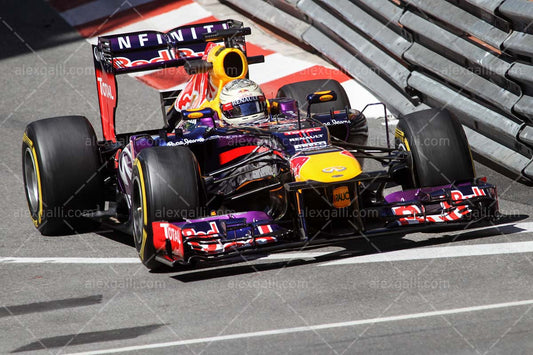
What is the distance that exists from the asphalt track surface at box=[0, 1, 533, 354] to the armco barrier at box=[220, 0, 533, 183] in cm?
62

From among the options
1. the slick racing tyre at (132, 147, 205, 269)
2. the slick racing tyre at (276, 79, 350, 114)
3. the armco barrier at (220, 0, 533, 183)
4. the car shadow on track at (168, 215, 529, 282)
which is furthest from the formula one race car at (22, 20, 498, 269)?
the armco barrier at (220, 0, 533, 183)

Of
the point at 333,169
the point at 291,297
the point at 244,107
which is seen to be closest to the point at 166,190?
the point at 333,169

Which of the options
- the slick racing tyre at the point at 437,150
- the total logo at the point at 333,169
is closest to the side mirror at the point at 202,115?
the total logo at the point at 333,169

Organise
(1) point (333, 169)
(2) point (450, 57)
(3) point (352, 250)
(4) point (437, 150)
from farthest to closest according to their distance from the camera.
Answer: (2) point (450, 57), (4) point (437, 150), (3) point (352, 250), (1) point (333, 169)

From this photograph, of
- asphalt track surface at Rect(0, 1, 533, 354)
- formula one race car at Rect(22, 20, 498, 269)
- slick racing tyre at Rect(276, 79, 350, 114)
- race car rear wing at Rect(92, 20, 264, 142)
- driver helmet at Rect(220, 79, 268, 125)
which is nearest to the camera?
asphalt track surface at Rect(0, 1, 533, 354)

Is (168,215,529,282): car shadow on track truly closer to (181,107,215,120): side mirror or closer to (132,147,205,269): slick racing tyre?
(132,147,205,269): slick racing tyre

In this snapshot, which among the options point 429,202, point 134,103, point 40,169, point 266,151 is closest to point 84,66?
point 134,103

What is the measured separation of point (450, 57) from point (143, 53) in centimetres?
312

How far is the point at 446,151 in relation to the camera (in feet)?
25.3

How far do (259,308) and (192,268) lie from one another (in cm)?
132

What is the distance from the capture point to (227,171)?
7859mm

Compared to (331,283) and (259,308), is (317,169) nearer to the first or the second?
(331,283)

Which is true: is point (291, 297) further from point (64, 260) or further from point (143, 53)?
point (143, 53)

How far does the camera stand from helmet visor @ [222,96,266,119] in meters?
8.32
